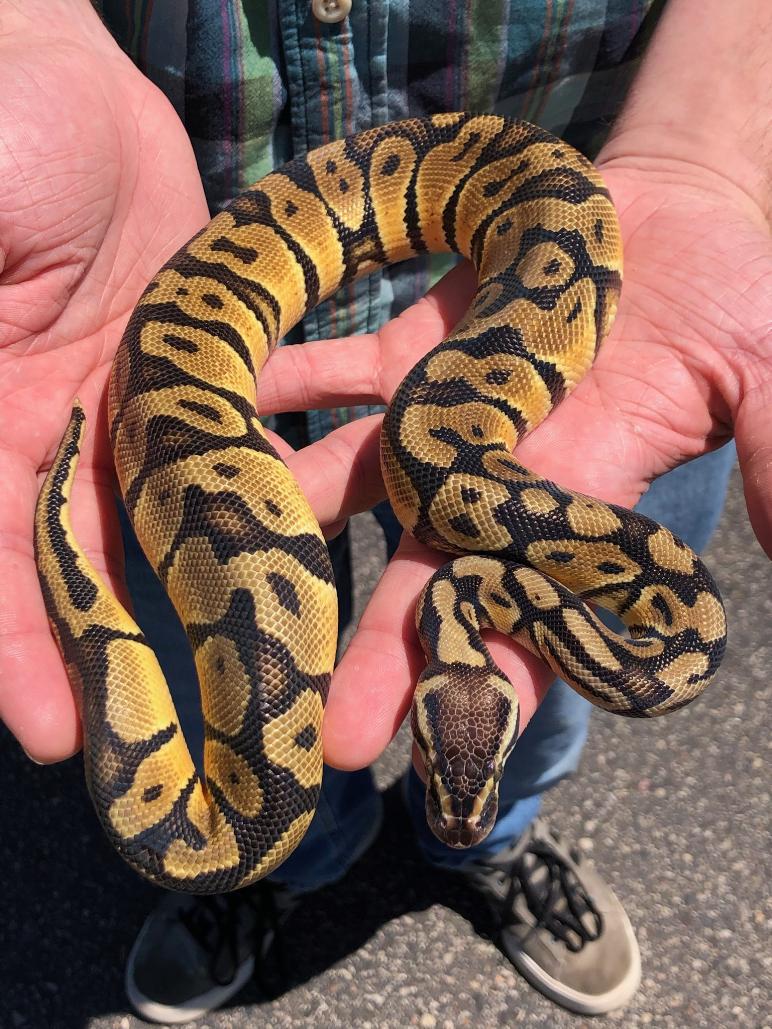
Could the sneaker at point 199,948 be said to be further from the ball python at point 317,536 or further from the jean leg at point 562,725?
the ball python at point 317,536

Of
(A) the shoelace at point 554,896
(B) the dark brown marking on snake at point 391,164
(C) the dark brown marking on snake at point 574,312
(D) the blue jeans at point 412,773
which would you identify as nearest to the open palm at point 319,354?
(C) the dark brown marking on snake at point 574,312

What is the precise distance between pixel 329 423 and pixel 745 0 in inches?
132

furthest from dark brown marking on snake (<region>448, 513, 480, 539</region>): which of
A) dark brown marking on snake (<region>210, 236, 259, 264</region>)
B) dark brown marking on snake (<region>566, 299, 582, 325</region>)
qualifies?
dark brown marking on snake (<region>210, 236, 259, 264</region>)

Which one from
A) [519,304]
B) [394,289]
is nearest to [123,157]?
[394,289]

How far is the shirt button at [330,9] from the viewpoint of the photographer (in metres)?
4.43

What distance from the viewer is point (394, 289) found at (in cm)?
582

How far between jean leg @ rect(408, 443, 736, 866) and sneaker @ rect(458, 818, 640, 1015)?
20 cm

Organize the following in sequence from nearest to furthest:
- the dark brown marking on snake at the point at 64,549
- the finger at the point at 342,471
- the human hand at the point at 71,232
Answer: the dark brown marking on snake at the point at 64,549
the human hand at the point at 71,232
the finger at the point at 342,471

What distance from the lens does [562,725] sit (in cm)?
562

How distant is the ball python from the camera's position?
3.94 meters

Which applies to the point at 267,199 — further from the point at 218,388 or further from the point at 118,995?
the point at 118,995

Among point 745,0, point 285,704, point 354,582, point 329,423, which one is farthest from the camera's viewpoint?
point 354,582

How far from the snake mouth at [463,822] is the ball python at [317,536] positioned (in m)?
0.01

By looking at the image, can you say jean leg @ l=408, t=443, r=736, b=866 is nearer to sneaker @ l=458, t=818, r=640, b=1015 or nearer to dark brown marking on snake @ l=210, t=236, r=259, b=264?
sneaker @ l=458, t=818, r=640, b=1015
